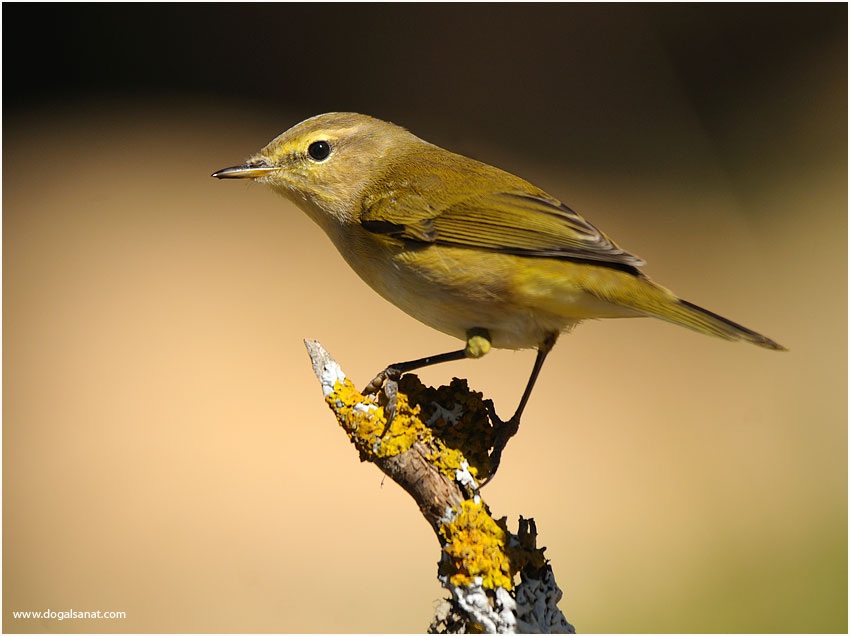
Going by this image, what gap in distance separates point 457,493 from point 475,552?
0.18 m

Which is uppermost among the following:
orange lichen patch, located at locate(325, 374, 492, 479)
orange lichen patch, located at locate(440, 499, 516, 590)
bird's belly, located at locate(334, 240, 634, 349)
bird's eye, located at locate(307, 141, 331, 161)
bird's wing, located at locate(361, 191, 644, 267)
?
bird's eye, located at locate(307, 141, 331, 161)

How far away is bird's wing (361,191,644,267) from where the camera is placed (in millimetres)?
2799

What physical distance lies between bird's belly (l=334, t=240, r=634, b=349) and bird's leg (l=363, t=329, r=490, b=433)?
3 cm

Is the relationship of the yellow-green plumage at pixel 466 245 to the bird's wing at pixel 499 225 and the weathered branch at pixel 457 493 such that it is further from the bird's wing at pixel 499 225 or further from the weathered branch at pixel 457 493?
the weathered branch at pixel 457 493

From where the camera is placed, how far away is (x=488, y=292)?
9.12ft

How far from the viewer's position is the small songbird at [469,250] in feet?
8.96

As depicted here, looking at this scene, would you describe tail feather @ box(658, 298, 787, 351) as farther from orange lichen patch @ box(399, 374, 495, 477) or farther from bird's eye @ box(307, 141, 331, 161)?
bird's eye @ box(307, 141, 331, 161)

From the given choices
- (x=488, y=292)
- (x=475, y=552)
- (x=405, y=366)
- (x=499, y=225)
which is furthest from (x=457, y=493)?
(x=499, y=225)

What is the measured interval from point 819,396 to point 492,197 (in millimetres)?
5165

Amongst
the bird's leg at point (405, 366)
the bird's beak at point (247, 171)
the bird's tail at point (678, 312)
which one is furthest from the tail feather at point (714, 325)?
the bird's beak at point (247, 171)

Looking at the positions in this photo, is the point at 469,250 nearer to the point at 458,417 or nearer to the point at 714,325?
the point at 458,417

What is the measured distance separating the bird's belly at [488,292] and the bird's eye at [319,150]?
0.50 meters

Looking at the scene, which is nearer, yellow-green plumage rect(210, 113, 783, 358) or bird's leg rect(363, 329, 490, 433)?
bird's leg rect(363, 329, 490, 433)

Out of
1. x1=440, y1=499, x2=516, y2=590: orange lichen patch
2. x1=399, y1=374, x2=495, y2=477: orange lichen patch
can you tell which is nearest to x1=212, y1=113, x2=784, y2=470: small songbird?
x1=399, y1=374, x2=495, y2=477: orange lichen patch
